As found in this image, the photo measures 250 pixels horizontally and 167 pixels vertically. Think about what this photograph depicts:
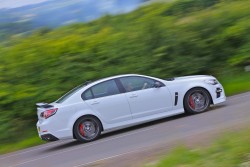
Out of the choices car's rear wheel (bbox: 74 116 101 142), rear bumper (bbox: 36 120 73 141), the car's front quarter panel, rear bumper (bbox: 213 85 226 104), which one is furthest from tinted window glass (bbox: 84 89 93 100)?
rear bumper (bbox: 213 85 226 104)

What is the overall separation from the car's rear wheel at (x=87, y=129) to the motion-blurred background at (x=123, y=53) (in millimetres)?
2949

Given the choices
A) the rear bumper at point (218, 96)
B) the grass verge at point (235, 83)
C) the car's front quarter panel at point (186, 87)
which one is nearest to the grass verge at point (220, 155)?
the car's front quarter panel at point (186, 87)

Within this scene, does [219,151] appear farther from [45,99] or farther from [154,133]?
[45,99]

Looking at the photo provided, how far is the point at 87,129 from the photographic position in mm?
13719

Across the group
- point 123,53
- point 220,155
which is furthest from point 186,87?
point 220,155

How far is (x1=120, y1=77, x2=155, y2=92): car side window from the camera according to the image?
14180mm

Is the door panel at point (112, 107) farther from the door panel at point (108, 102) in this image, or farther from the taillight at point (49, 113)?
the taillight at point (49, 113)

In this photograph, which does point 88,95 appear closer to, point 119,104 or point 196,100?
point 119,104

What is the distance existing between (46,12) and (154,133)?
15074 mm

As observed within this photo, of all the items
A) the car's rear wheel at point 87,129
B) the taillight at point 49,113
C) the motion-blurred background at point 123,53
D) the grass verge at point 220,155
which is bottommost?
the grass verge at point 220,155

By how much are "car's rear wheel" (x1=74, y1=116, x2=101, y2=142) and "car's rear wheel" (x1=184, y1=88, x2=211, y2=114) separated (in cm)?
243

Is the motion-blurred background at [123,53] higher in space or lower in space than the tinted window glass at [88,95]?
higher

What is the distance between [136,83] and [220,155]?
6.87 metres

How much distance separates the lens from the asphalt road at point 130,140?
1128 centimetres
